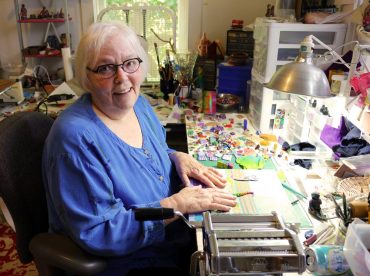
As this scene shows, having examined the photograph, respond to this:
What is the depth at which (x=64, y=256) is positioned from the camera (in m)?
0.93

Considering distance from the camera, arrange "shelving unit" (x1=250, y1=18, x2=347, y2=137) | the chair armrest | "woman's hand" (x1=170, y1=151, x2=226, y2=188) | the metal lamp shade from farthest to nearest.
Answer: "shelving unit" (x1=250, y1=18, x2=347, y2=137)
"woman's hand" (x1=170, y1=151, x2=226, y2=188)
the metal lamp shade
the chair armrest

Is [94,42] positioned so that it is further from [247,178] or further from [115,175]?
[247,178]

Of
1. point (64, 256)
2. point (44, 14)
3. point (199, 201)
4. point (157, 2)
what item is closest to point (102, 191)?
point (64, 256)

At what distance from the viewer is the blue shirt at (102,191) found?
3.07 feet

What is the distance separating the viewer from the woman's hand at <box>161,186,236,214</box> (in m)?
1.08

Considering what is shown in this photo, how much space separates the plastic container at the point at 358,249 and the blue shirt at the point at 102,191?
521mm

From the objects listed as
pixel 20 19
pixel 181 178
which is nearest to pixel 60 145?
pixel 181 178

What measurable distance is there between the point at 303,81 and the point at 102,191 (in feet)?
2.30

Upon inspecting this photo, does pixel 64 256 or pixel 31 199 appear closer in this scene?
Result: pixel 64 256

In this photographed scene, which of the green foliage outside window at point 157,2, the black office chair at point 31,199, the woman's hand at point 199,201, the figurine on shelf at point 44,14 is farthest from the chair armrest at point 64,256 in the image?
the green foliage outside window at point 157,2

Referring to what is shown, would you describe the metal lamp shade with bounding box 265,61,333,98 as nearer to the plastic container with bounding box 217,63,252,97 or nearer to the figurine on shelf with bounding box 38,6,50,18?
the plastic container with bounding box 217,63,252,97

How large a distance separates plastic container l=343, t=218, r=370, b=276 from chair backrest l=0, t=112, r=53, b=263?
926mm

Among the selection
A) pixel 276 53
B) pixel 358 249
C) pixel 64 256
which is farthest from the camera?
pixel 276 53

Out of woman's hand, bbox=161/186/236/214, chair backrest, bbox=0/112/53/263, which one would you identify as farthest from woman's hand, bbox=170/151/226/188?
chair backrest, bbox=0/112/53/263
